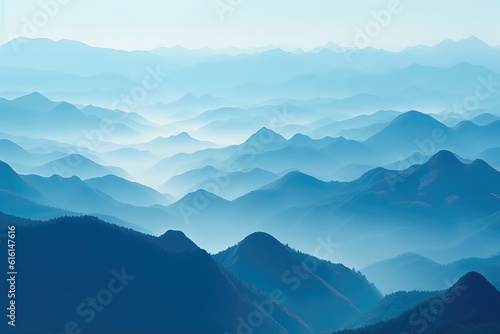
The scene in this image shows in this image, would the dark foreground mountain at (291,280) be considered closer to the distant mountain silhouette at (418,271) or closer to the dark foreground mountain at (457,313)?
the distant mountain silhouette at (418,271)

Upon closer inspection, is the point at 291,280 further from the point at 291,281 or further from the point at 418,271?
the point at 418,271

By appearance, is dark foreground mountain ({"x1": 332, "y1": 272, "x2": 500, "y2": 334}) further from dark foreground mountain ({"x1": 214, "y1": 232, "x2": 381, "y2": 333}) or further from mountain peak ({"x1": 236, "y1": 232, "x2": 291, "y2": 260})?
mountain peak ({"x1": 236, "y1": 232, "x2": 291, "y2": 260})

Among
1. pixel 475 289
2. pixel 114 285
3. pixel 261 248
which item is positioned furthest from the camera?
pixel 261 248

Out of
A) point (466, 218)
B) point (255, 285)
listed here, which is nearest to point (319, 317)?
point (255, 285)

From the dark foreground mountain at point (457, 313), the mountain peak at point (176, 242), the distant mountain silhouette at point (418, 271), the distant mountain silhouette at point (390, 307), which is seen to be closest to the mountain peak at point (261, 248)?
the mountain peak at point (176, 242)

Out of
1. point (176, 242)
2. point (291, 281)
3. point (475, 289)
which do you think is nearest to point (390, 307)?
point (291, 281)

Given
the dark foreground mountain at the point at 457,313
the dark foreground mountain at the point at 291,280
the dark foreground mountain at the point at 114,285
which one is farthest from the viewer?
the dark foreground mountain at the point at 291,280
